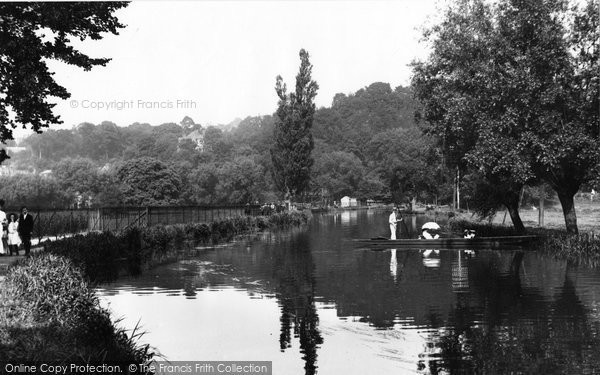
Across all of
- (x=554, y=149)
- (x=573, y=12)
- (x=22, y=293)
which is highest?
(x=573, y=12)

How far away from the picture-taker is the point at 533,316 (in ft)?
46.7

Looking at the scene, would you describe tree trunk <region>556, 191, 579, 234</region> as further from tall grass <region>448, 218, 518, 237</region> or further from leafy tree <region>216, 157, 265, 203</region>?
leafy tree <region>216, 157, 265, 203</region>

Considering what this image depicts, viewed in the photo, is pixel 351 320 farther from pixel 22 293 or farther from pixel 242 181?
pixel 242 181

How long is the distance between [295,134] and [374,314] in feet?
186

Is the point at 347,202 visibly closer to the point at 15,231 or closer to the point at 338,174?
the point at 338,174

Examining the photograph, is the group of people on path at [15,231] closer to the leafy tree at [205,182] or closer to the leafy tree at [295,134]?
the leafy tree at [295,134]

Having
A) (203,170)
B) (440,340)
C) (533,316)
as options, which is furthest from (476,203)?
(203,170)

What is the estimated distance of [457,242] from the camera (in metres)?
32.6

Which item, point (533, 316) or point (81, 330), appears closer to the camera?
point (81, 330)

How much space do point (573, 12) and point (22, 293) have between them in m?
27.6

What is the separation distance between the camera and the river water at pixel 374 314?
10.7 meters

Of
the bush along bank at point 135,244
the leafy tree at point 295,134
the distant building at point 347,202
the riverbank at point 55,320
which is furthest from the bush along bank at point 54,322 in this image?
the distant building at point 347,202

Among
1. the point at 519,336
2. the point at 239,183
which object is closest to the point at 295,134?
the point at 239,183

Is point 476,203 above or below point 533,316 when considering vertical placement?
above
